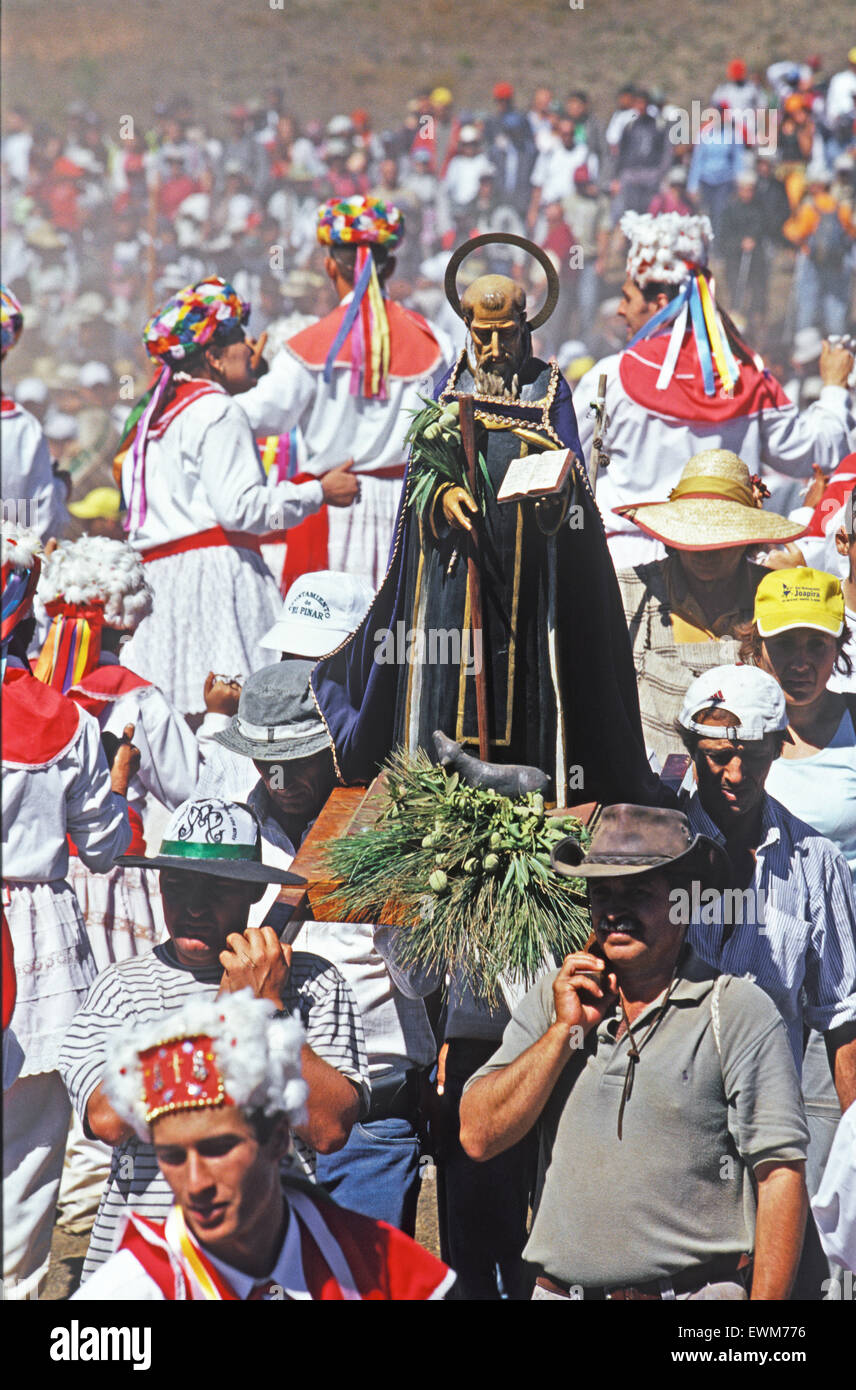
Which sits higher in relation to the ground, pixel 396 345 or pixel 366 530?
pixel 396 345

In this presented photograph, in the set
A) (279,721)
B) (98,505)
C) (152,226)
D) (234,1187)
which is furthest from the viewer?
(152,226)

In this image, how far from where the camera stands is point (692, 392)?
27.7 ft

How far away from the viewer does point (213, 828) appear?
6484 millimetres

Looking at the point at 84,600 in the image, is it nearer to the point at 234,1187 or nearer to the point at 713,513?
the point at 713,513

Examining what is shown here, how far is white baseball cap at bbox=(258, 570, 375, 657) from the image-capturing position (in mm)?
7121

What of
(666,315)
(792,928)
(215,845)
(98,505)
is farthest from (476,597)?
(98,505)

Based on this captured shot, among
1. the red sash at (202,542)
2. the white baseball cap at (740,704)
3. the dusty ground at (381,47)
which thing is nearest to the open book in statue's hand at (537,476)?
the white baseball cap at (740,704)

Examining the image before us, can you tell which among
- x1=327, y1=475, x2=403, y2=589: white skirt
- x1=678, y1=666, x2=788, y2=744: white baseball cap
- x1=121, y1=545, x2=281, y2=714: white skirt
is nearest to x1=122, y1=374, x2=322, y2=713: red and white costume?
x1=121, y1=545, x2=281, y2=714: white skirt

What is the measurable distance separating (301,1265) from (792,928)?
2.05 meters

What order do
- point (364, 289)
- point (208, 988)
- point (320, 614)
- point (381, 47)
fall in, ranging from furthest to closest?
point (381, 47)
point (364, 289)
point (320, 614)
point (208, 988)
